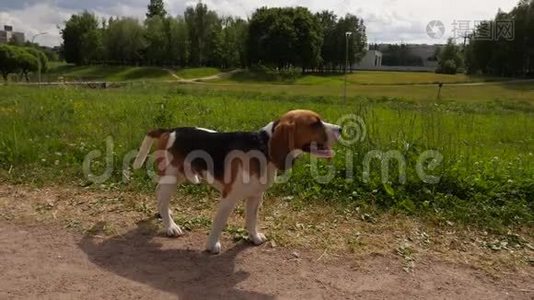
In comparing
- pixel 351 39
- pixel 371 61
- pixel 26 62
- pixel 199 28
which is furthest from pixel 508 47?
pixel 26 62

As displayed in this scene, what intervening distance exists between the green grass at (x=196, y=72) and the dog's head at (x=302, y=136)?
213 ft

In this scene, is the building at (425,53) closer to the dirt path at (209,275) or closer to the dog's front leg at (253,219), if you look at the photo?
the dog's front leg at (253,219)

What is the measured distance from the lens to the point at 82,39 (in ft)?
283

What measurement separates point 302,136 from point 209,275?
1.45 meters

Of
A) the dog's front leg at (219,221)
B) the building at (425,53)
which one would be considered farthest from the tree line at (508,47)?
the dog's front leg at (219,221)

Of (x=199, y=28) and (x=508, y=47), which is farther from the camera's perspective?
(x=199, y=28)

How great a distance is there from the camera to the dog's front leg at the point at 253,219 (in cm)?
452

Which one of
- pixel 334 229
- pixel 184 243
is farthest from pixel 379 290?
pixel 184 243

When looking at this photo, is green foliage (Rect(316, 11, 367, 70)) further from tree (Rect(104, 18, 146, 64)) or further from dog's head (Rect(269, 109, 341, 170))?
dog's head (Rect(269, 109, 341, 170))

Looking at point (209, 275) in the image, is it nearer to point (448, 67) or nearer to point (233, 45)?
point (448, 67)

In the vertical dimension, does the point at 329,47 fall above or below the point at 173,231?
above

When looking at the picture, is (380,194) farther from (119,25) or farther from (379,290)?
(119,25)
